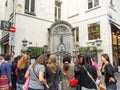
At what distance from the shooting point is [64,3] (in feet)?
61.7

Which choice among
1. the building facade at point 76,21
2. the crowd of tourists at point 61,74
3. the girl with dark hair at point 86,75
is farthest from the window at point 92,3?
the girl with dark hair at point 86,75

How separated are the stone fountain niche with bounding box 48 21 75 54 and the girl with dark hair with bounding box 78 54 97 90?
11186mm

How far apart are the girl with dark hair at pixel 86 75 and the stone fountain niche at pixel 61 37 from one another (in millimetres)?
11186

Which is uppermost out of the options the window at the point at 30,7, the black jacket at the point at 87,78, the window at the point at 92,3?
the window at the point at 92,3

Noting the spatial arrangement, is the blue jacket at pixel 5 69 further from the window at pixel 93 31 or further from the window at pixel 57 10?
the window at pixel 57 10

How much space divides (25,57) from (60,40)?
11258mm

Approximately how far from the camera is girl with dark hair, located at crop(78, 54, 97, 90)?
15.4 ft

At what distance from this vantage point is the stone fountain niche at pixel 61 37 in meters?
16.1

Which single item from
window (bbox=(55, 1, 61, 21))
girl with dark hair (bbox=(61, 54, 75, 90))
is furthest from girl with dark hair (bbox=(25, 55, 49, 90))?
window (bbox=(55, 1, 61, 21))

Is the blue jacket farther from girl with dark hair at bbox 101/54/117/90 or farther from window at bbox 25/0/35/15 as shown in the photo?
window at bbox 25/0/35/15

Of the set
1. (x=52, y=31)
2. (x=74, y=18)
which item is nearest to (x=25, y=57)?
(x=52, y=31)

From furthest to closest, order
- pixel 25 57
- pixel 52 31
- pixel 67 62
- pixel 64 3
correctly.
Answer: pixel 64 3 → pixel 52 31 → pixel 25 57 → pixel 67 62

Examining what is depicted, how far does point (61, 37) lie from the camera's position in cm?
1631

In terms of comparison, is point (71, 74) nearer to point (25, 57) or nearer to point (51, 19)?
point (25, 57)
